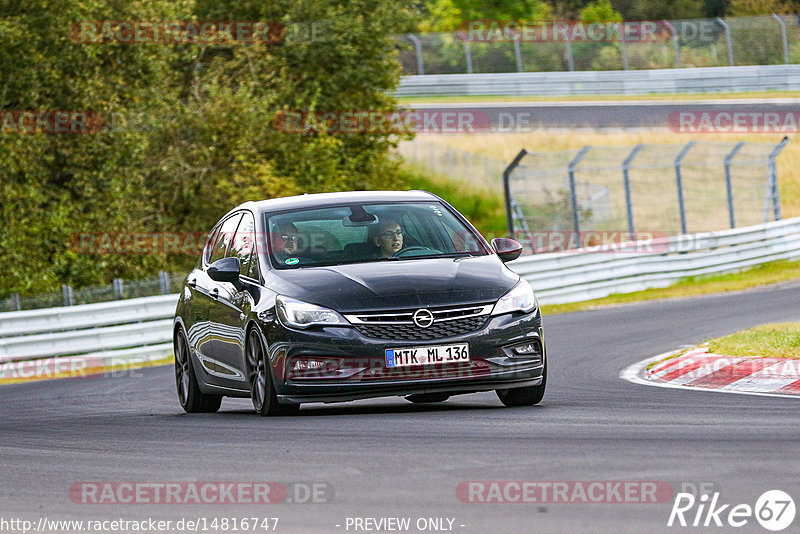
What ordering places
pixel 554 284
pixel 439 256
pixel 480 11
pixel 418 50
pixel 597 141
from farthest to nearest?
pixel 480 11 → pixel 418 50 → pixel 597 141 → pixel 554 284 → pixel 439 256

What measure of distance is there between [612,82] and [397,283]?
37.4 m

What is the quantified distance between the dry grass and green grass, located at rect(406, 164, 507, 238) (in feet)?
4.70

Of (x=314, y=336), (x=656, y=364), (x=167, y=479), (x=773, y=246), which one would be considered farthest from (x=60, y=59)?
(x=167, y=479)

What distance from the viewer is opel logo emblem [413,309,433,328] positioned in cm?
934

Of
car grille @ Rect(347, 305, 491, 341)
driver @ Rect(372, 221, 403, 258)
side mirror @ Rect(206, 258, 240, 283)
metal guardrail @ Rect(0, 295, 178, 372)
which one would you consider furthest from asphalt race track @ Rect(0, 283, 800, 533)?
metal guardrail @ Rect(0, 295, 178, 372)

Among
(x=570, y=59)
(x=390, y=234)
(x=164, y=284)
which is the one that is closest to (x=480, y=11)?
(x=570, y=59)

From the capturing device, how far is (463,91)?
48.4 meters

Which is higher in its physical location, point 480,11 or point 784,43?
point 784,43

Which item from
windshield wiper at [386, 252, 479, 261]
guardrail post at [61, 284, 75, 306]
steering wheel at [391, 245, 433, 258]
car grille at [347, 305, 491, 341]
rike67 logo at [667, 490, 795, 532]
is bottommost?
guardrail post at [61, 284, 75, 306]

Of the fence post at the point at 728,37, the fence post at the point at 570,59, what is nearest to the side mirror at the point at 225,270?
the fence post at the point at 728,37

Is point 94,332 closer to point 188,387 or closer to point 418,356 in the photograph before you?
point 188,387

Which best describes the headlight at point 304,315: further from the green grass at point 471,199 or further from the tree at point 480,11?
the tree at point 480,11

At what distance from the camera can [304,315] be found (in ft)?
31.2

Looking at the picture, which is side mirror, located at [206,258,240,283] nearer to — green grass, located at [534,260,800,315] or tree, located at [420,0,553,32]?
green grass, located at [534,260,800,315]
